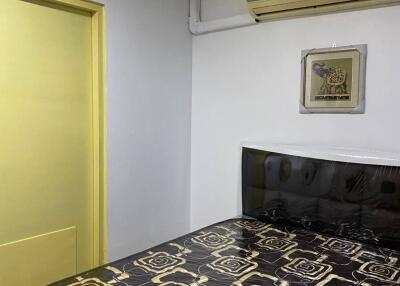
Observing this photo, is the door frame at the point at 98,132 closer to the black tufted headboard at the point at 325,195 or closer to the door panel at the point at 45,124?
the door panel at the point at 45,124

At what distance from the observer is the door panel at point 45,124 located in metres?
2.14

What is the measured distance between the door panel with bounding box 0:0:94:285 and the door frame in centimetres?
3

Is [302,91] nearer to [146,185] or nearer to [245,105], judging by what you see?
[245,105]

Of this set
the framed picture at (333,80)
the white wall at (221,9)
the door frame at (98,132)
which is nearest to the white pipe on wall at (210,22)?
the white wall at (221,9)

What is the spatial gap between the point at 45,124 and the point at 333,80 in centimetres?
187

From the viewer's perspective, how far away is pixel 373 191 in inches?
87.1

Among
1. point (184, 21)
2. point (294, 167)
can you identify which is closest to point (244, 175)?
point (294, 167)

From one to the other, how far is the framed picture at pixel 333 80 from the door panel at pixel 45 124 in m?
1.50

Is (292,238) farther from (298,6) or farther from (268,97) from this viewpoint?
(298,6)

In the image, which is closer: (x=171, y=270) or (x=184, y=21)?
(x=171, y=270)

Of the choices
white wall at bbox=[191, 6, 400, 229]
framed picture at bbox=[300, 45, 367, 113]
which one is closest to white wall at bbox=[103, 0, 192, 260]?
white wall at bbox=[191, 6, 400, 229]

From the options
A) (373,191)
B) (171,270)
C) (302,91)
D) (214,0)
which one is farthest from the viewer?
(214,0)

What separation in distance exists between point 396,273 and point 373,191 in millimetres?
536

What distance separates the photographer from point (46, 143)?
2336 mm
